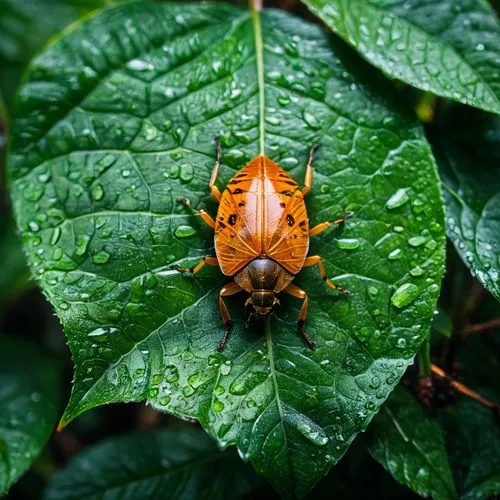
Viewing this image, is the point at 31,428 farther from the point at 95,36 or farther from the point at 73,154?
the point at 95,36

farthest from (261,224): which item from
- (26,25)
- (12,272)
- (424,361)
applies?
(26,25)

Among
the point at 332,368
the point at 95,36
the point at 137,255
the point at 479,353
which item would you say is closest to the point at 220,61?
the point at 95,36

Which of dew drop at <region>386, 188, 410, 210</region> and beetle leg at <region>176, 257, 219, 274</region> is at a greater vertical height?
dew drop at <region>386, 188, 410, 210</region>

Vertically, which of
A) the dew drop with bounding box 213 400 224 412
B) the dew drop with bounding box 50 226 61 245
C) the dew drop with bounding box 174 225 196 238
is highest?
the dew drop with bounding box 50 226 61 245

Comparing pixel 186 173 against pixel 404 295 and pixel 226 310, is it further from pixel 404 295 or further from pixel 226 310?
pixel 404 295

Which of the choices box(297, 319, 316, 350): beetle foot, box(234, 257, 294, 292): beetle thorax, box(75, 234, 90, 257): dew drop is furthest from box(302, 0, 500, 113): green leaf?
box(75, 234, 90, 257): dew drop

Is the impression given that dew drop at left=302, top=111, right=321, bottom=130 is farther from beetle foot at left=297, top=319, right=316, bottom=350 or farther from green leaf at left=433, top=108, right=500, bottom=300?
beetle foot at left=297, top=319, right=316, bottom=350
